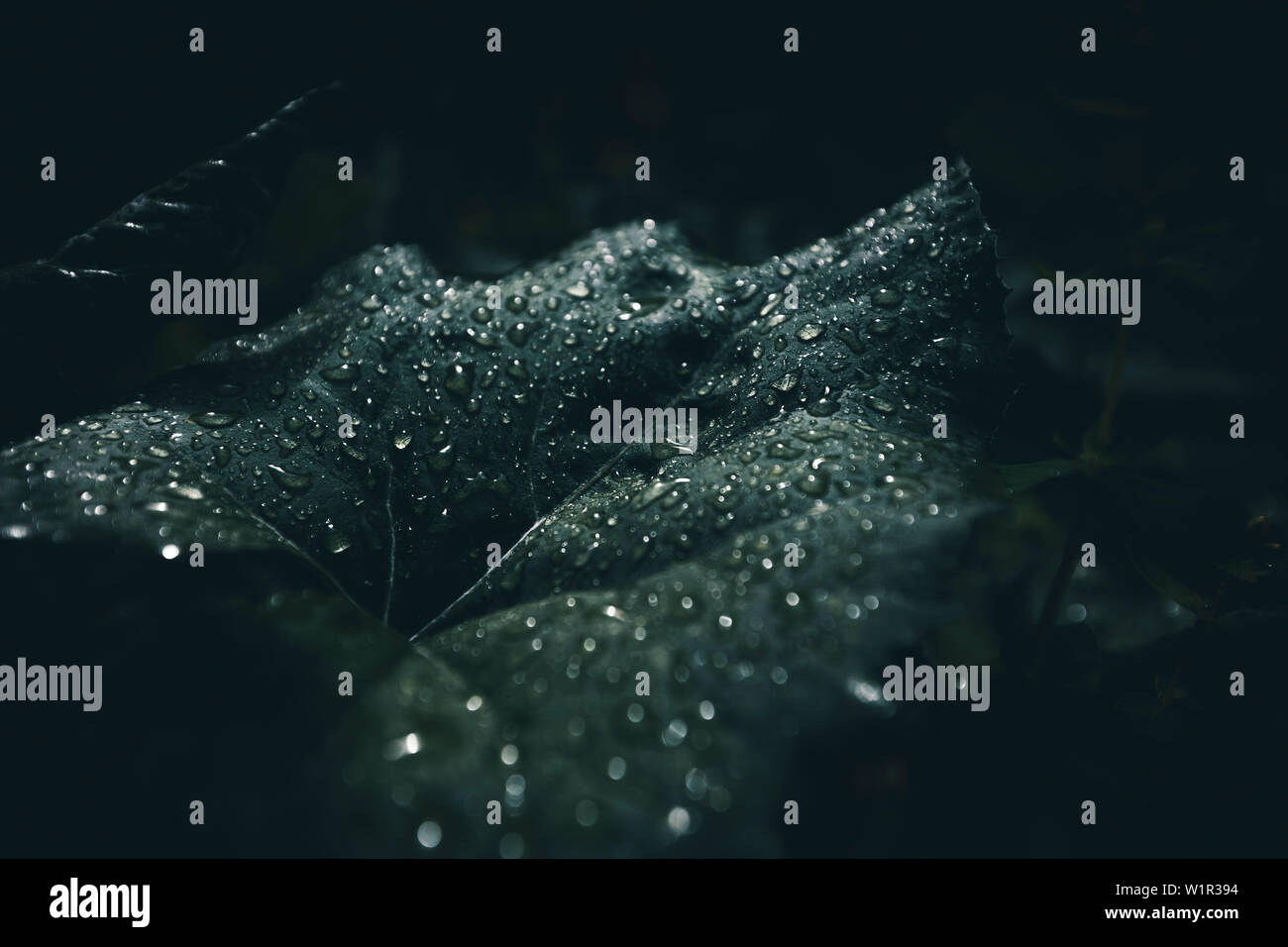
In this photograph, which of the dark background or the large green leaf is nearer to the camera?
the large green leaf

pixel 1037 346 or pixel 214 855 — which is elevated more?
pixel 1037 346

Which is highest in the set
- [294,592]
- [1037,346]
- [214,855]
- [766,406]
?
[1037,346]

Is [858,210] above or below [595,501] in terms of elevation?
above

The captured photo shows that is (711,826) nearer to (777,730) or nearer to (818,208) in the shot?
(777,730)

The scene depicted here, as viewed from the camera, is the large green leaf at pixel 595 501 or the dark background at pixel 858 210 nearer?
the large green leaf at pixel 595 501

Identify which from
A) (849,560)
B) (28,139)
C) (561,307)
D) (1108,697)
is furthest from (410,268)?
(1108,697)

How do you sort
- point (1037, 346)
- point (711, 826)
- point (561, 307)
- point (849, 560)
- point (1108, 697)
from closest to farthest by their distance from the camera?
point (711, 826) < point (849, 560) < point (1108, 697) < point (561, 307) < point (1037, 346)

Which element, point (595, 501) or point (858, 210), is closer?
point (595, 501)

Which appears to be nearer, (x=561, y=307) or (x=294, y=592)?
(x=294, y=592)
